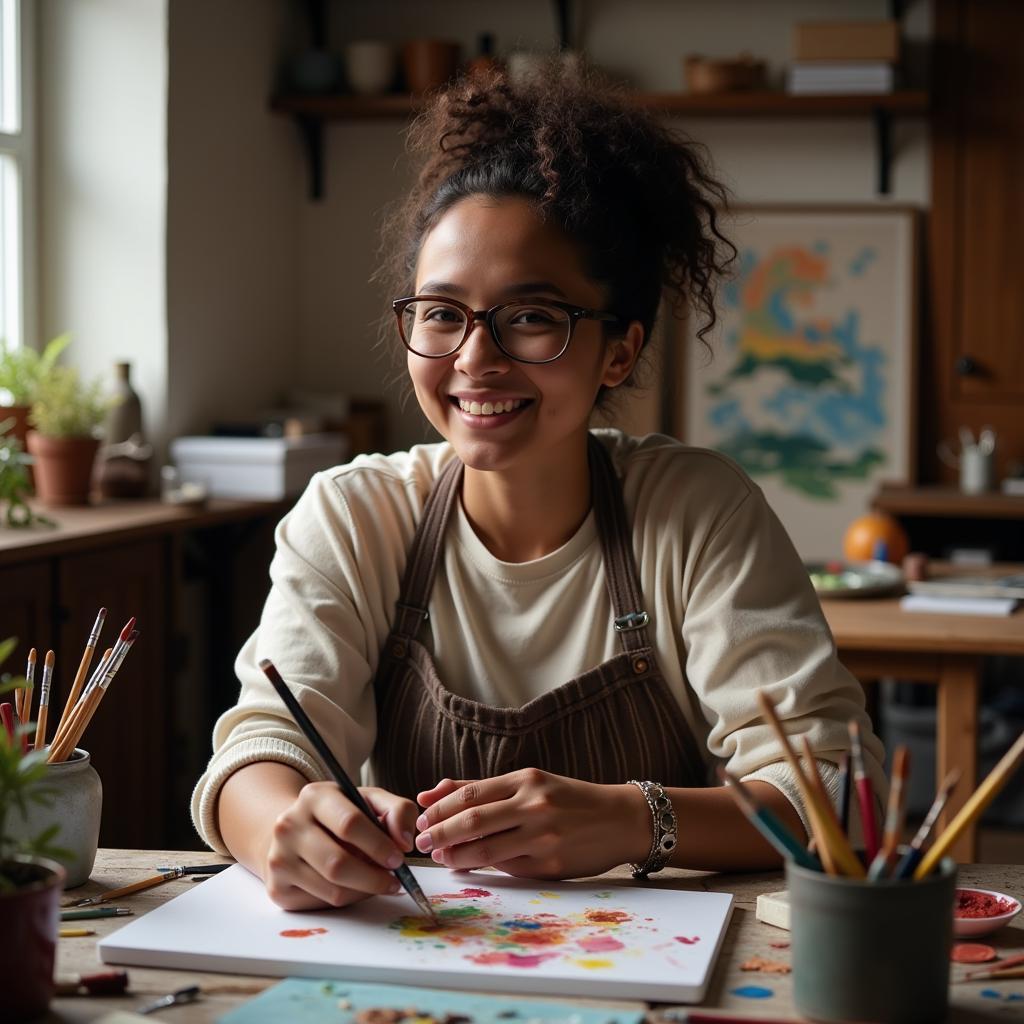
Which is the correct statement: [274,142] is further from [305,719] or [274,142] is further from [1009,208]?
[305,719]

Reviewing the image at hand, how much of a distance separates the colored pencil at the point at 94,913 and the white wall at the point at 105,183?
271 cm

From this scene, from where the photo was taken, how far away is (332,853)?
114 centimetres

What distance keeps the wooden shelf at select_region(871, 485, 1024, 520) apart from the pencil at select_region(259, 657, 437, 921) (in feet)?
10.9

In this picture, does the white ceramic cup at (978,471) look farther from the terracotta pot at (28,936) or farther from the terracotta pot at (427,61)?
the terracotta pot at (28,936)

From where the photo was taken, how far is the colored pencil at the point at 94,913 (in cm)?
114

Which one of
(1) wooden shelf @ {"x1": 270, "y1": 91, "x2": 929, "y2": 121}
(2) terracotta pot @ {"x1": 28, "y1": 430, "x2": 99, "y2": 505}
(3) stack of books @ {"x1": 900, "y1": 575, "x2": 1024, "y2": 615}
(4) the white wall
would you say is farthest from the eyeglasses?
(1) wooden shelf @ {"x1": 270, "y1": 91, "x2": 929, "y2": 121}

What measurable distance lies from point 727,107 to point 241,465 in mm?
1863

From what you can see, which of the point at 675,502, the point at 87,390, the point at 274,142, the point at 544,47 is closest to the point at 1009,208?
the point at 544,47

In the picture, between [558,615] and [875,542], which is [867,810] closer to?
[558,615]

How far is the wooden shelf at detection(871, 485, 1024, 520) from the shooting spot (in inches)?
164

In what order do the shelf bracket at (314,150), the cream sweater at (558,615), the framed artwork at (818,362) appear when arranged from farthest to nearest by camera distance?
the shelf bracket at (314,150)
the framed artwork at (818,362)
the cream sweater at (558,615)

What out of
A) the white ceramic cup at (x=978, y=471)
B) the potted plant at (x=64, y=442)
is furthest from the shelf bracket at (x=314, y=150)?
the white ceramic cup at (x=978, y=471)

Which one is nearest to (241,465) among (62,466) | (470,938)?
(62,466)

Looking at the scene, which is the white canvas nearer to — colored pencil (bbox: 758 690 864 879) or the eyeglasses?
colored pencil (bbox: 758 690 864 879)
